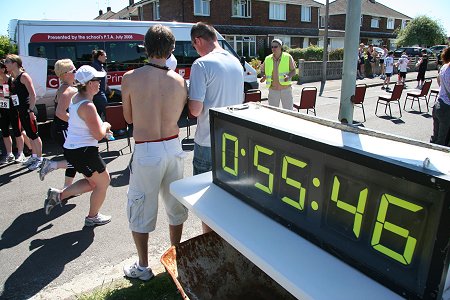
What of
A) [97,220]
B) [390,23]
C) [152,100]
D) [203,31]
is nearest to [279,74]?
[203,31]

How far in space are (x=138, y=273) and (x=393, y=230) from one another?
245 cm

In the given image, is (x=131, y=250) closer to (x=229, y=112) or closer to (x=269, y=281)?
(x=269, y=281)

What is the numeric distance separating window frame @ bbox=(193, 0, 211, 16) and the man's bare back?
29036mm

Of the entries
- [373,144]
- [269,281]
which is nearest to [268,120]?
[373,144]

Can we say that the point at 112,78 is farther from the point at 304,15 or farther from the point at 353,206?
the point at 304,15

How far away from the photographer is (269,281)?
2768mm

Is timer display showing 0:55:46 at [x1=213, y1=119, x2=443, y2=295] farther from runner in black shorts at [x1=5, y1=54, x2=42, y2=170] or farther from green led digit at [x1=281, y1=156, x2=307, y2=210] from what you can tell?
runner in black shorts at [x1=5, y1=54, x2=42, y2=170]

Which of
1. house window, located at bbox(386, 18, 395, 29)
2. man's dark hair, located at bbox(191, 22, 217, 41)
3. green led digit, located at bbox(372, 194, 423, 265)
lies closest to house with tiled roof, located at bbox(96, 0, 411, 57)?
house window, located at bbox(386, 18, 395, 29)

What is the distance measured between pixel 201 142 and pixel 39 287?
1978 millimetres

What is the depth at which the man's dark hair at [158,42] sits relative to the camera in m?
2.73

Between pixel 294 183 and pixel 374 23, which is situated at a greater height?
pixel 374 23

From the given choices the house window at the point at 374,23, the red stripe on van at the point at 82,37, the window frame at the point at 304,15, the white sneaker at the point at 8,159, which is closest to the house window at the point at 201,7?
the window frame at the point at 304,15

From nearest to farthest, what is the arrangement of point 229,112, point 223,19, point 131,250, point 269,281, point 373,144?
1. point 373,144
2. point 229,112
3. point 269,281
4. point 131,250
5. point 223,19

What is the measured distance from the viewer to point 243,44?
33562 mm
